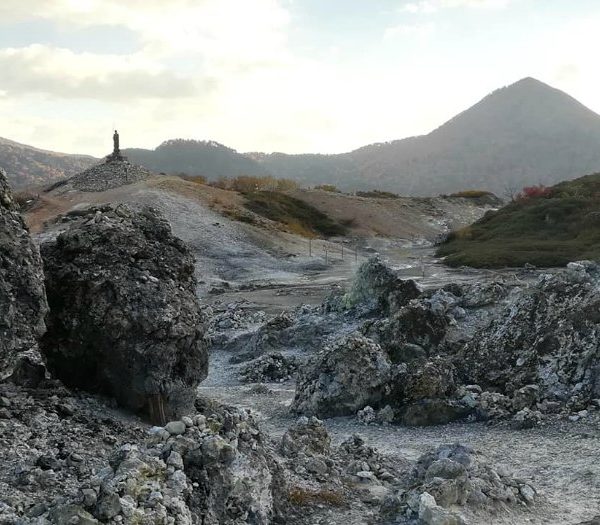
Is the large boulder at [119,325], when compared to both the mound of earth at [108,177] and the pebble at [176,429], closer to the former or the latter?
the pebble at [176,429]

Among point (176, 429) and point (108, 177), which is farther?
point (108, 177)

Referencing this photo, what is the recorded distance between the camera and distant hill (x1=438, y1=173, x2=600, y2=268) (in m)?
43.9

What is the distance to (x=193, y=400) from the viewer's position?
1207 cm

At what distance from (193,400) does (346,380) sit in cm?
543

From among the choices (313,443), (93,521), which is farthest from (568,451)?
(93,521)

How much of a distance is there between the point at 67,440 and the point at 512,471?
7.29m

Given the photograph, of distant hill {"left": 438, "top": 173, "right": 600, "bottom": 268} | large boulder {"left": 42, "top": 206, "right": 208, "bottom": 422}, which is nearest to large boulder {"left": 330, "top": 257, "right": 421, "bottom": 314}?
large boulder {"left": 42, "top": 206, "right": 208, "bottom": 422}

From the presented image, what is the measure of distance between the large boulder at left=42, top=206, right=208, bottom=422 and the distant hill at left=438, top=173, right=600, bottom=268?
32587 millimetres

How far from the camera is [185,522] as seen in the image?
22.0 feet

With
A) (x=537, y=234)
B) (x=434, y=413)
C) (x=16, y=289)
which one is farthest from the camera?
(x=537, y=234)

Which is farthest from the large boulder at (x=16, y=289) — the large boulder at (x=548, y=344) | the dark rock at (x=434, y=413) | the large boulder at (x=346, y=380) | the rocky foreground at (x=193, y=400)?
the large boulder at (x=548, y=344)

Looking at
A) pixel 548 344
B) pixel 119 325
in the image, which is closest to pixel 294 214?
pixel 548 344

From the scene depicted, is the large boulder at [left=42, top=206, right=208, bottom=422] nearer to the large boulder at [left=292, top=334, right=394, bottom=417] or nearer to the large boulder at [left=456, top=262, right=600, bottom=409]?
the large boulder at [left=292, top=334, right=394, bottom=417]

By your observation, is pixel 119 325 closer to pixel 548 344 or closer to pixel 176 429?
pixel 176 429
